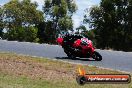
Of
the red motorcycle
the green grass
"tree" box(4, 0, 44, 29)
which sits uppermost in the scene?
"tree" box(4, 0, 44, 29)

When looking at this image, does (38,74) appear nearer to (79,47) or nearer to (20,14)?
(79,47)

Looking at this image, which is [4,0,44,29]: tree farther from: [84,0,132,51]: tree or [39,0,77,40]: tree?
[84,0,132,51]: tree

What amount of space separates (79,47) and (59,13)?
56133 millimetres

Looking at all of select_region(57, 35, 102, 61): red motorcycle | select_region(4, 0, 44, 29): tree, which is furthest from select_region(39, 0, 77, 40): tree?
select_region(57, 35, 102, 61): red motorcycle

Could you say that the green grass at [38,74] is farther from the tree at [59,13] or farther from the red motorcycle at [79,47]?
the tree at [59,13]

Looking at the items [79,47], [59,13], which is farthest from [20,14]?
[79,47]

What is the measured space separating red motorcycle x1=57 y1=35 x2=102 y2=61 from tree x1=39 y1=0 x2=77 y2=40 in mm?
53555

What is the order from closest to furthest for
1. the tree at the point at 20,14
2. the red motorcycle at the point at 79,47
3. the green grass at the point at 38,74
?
1. the green grass at the point at 38,74
2. the red motorcycle at the point at 79,47
3. the tree at the point at 20,14

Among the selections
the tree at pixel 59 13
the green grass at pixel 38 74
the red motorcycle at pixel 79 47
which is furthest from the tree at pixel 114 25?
the green grass at pixel 38 74

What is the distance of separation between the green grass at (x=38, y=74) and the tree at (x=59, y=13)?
2259 inches

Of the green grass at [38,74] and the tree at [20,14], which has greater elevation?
the tree at [20,14]

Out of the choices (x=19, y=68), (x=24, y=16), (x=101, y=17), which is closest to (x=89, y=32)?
(x=101, y=17)

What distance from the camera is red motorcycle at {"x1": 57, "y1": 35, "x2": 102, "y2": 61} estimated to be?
2188cm

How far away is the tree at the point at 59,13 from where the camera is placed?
76.8 meters
